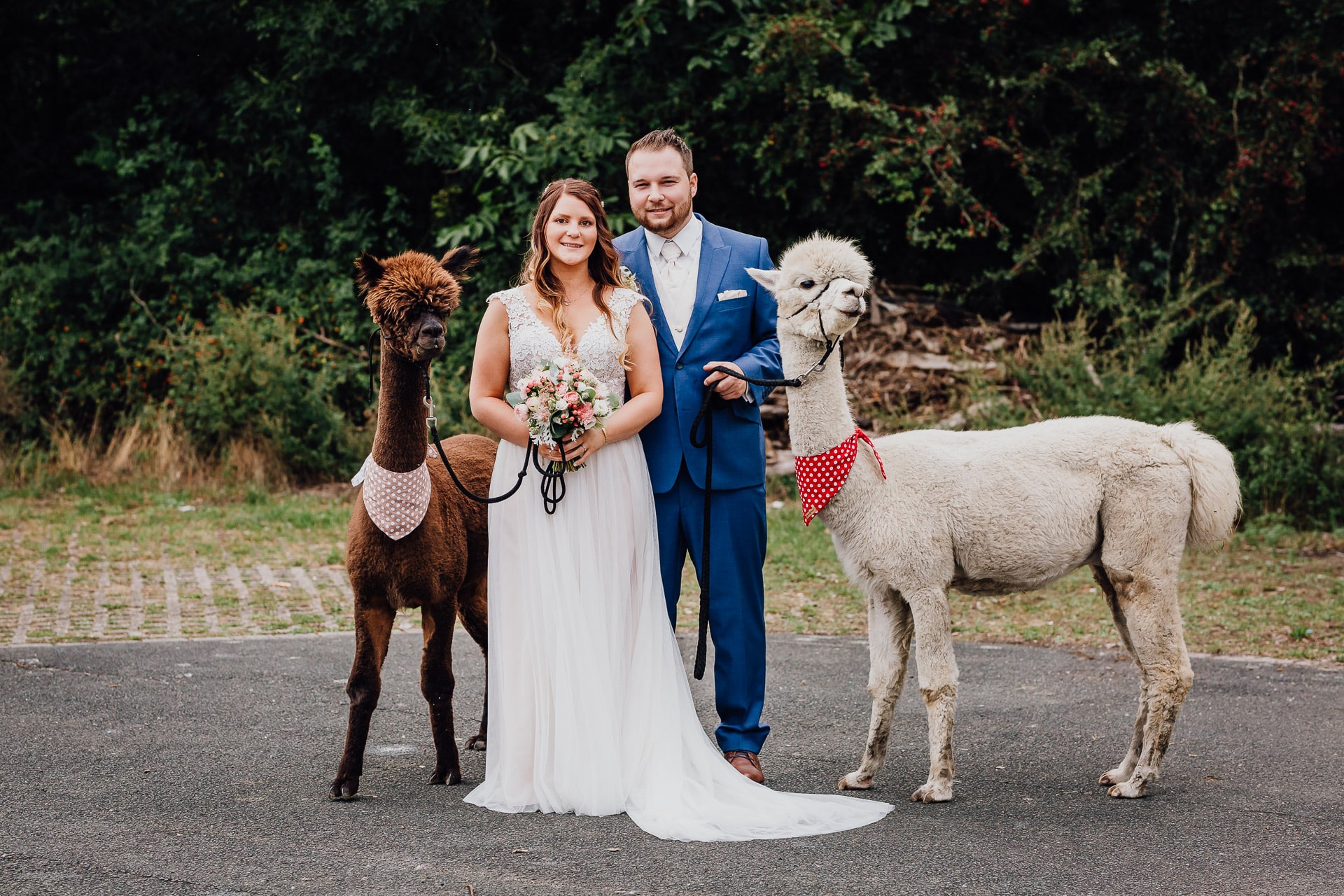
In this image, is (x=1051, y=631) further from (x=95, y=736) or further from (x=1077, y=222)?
(x=1077, y=222)

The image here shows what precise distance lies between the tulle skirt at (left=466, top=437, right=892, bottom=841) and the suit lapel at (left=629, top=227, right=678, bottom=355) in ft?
1.63

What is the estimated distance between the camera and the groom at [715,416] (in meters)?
A: 5.18

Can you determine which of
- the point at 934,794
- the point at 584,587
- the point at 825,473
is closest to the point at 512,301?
the point at 584,587

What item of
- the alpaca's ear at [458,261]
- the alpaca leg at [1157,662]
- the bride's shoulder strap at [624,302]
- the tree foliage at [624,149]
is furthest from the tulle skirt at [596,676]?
the tree foliage at [624,149]

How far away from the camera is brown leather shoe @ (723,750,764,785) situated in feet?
16.6

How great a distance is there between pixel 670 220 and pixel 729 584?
1569 mm

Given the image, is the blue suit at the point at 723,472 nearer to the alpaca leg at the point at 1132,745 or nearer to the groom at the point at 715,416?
the groom at the point at 715,416

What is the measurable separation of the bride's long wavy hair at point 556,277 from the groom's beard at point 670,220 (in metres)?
0.20

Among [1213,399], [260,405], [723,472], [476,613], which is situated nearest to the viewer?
[723,472]

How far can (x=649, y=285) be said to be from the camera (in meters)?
5.32

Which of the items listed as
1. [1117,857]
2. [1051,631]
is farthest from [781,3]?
[1117,857]

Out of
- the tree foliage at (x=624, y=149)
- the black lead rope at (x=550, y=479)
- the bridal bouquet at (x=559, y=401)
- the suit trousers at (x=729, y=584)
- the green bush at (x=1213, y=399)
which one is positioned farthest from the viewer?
the tree foliage at (x=624, y=149)

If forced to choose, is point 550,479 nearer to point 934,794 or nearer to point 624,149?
point 934,794

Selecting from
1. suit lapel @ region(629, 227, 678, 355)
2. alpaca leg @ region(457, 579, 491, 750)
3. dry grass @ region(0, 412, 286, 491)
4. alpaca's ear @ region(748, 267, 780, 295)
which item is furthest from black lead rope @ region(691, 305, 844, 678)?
dry grass @ region(0, 412, 286, 491)
